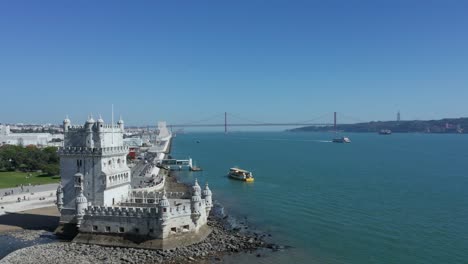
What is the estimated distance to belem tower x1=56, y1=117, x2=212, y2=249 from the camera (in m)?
30.8

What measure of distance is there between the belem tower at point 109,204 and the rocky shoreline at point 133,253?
30.9 inches

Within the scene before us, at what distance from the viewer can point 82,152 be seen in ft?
110

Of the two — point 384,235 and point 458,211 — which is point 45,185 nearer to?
point 384,235

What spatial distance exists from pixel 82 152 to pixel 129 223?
7257 millimetres

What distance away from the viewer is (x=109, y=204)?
34.1m

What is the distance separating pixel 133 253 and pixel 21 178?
44.8 m

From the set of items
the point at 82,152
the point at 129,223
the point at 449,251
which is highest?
the point at 82,152

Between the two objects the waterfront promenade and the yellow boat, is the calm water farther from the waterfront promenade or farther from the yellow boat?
the waterfront promenade

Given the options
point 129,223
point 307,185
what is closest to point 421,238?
point 129,223

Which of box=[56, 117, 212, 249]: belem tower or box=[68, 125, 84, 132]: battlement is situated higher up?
box=[68, 125, 84, 132]: battlement

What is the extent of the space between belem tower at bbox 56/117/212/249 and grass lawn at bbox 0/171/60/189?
28.8 metres

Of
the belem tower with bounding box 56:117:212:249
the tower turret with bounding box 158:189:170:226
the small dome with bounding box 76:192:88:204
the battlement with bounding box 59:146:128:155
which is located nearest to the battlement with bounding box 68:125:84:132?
the belem tower with bounding box 56:117:212:249

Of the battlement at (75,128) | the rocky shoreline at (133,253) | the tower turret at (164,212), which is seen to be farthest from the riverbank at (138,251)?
the battlement at (75,128)

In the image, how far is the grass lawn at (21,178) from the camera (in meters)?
60.0
